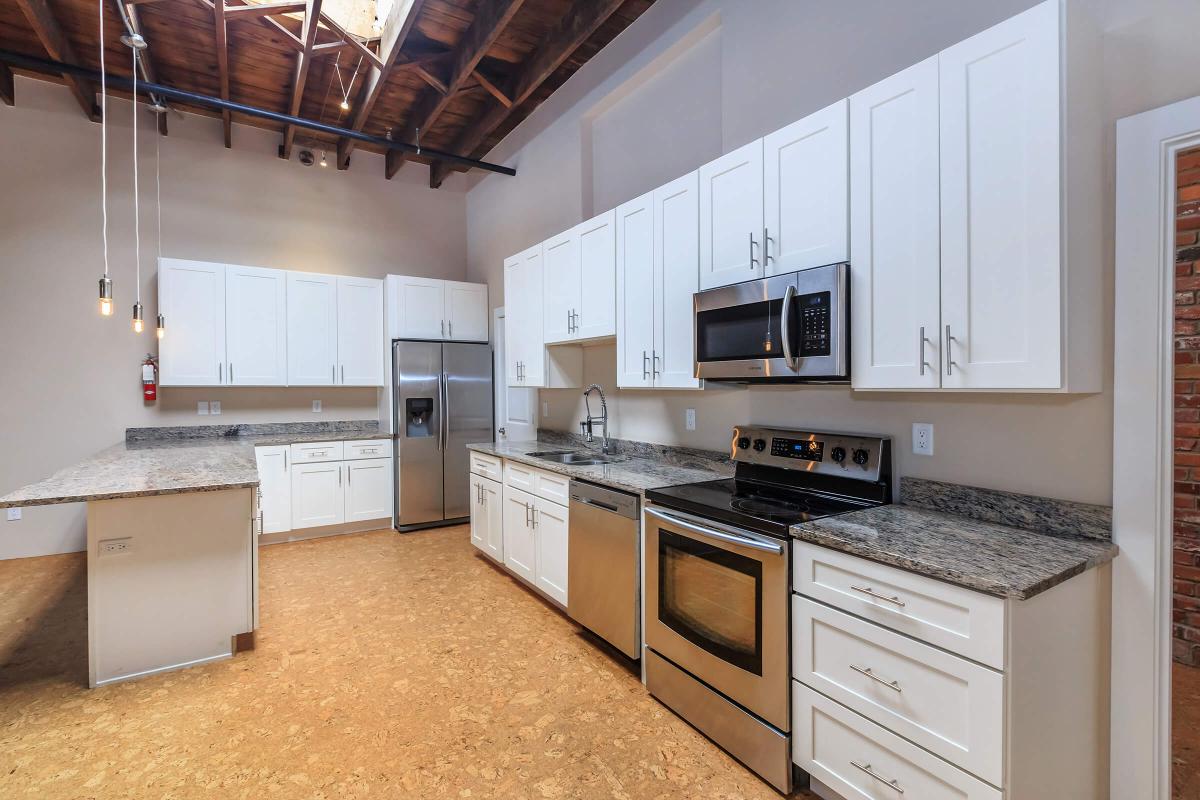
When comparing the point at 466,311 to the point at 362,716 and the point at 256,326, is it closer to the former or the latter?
the point at 256,326

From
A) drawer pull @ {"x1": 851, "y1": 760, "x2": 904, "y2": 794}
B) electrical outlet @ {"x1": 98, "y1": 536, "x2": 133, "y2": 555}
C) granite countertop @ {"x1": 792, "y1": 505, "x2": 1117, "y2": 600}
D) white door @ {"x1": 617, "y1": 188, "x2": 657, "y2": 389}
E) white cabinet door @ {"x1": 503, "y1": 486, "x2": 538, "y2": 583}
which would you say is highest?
white door @ {"x1": 617, "y1": 188, "x2": 657, "y2": 389}

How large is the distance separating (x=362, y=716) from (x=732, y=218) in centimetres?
265

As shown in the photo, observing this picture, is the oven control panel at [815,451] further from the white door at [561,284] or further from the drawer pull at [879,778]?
the white door at [561,284]

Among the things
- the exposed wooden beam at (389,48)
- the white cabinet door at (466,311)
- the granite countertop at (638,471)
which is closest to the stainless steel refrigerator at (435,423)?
the white cabinet door at (466,311)

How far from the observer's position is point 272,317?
4.91 metres

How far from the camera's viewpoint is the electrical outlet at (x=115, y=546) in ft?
8.42

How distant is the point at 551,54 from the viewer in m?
3.81

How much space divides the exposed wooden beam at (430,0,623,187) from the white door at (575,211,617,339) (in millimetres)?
1214

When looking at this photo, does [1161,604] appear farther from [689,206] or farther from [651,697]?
[689,206]

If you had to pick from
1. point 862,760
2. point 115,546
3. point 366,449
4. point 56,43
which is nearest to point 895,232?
point 862,760

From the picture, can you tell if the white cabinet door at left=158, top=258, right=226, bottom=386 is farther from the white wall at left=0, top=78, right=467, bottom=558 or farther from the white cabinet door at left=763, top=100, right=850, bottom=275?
the white cabinet door at left=763, top=100, right=850, bottom=275

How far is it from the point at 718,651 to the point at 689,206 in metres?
1.96

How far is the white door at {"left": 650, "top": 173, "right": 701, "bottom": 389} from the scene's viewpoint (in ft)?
8.65

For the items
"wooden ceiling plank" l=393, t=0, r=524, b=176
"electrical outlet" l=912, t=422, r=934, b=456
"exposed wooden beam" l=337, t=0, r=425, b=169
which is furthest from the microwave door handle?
"exposed wooden beam" l=337, t=0, r=425, b=169
